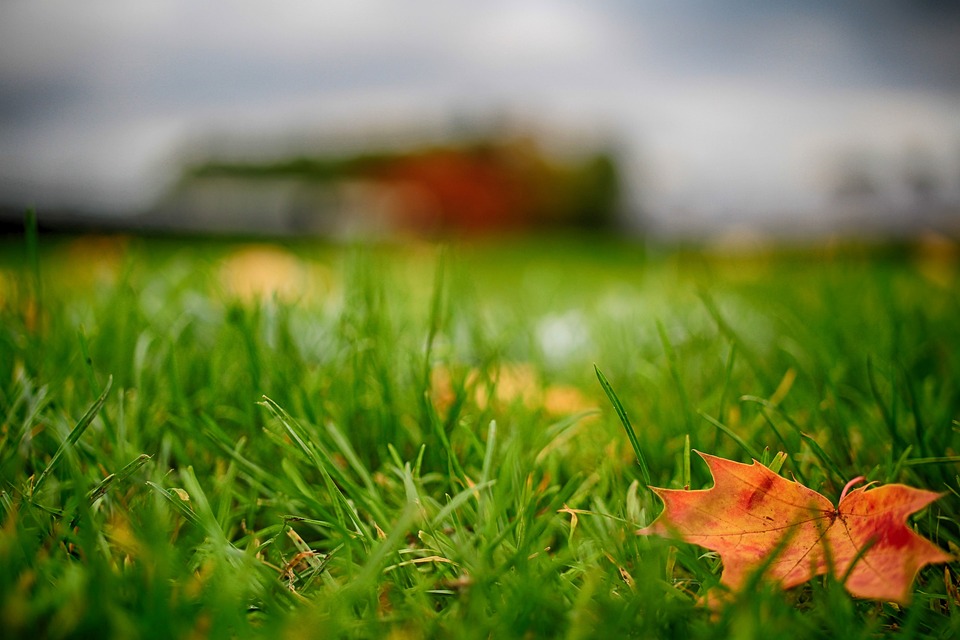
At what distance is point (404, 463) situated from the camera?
25.9 inches

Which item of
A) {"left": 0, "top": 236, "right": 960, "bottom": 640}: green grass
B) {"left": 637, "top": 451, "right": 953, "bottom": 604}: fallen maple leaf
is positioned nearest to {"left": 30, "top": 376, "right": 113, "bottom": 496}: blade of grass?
{"left": 0, "top": 236, "right": 960, "bottom": 640}: green grass

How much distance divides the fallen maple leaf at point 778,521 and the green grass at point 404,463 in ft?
0.08

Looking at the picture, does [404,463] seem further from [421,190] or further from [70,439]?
[421,190]

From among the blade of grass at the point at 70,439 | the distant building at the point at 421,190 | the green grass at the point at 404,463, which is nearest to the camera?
the green grass at the point at 404,463

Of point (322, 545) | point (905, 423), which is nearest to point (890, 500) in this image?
point (905, 423)

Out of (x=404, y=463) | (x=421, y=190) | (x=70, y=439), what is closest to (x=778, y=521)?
(x=404, y=463)

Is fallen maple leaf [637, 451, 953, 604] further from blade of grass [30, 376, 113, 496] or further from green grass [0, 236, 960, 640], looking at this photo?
blade of grass [30, 376, 113, 496]

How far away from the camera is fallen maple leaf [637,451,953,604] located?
1.51 feet

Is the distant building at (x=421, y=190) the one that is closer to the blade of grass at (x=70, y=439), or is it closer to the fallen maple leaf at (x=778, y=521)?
the blade of grass at (x=70, y=439)

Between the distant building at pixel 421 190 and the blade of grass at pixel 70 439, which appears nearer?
the blade of grass at pixel 70 439

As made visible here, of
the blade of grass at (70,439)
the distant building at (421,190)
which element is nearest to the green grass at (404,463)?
the blade of grass at (70,439)

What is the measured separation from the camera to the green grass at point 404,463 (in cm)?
43

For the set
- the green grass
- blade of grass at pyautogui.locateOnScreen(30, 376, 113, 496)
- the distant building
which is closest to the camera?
the green grass

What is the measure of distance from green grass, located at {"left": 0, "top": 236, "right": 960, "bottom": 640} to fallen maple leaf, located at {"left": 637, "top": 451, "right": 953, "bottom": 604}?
0.02m
